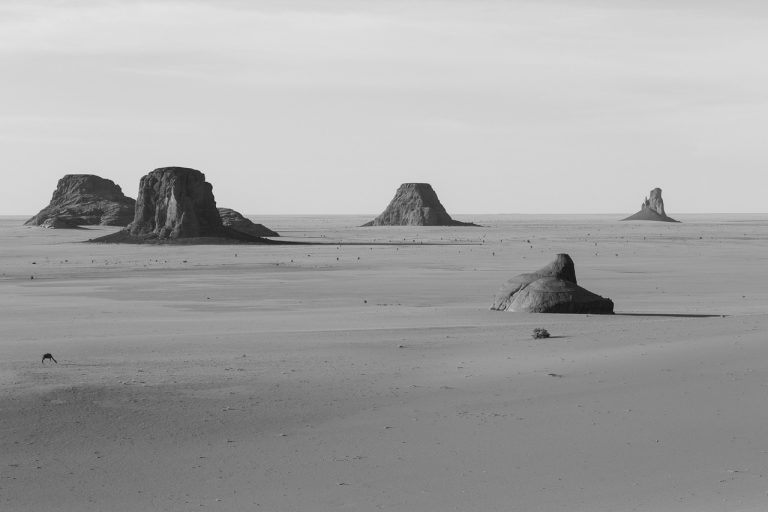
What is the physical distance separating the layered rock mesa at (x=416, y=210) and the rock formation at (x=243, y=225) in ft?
163

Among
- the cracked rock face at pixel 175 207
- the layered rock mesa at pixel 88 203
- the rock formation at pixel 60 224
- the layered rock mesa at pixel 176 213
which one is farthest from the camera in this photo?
the layered rock mesa at pixel 88 203

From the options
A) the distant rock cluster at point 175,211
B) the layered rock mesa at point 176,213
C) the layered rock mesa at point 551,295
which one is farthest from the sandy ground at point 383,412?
the distant rock cluster at point 175,211

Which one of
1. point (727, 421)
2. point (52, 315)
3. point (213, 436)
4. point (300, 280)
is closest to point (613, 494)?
point (727, 421)

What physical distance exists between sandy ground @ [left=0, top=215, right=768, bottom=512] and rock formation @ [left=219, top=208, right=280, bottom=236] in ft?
231

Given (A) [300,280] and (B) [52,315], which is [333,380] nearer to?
(B) [52,315]

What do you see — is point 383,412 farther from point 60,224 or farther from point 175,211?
point 60,224

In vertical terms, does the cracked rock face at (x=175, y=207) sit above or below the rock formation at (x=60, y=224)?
above

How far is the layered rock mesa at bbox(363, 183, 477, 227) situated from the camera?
15138 cm

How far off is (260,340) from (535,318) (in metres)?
6.16

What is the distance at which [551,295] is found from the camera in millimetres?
20516

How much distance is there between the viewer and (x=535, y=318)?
19453 millimetres

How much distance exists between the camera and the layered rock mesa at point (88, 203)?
12888cm

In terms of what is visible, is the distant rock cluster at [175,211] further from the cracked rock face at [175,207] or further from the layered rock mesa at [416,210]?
the layered rock mesa at [416,210]

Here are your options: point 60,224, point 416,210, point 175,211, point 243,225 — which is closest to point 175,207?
point 175,211
